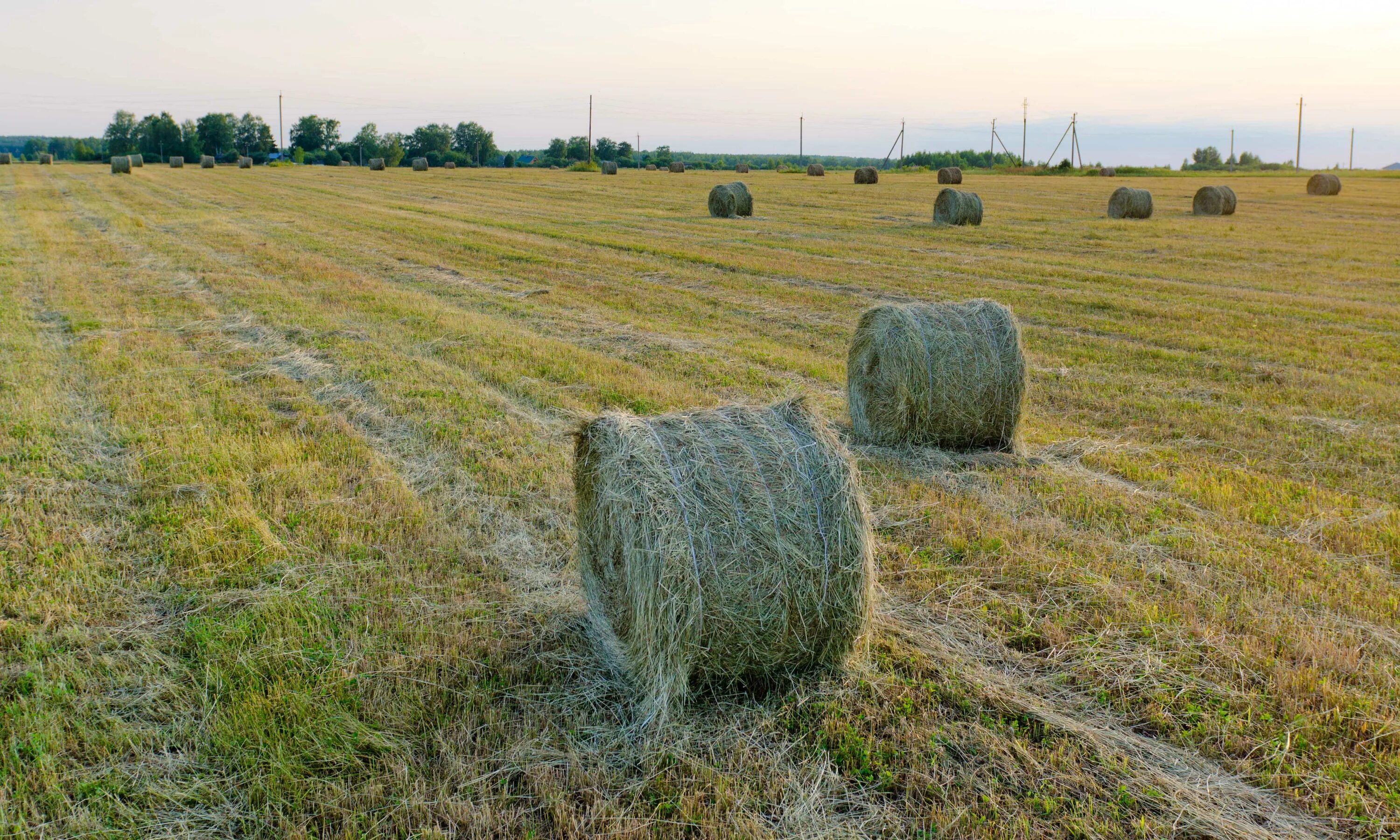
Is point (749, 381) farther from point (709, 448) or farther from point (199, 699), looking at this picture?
point (199, 699)

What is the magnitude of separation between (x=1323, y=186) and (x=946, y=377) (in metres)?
39.7

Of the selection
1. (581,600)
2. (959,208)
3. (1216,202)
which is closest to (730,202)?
(959,208)

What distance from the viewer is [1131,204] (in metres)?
27.4

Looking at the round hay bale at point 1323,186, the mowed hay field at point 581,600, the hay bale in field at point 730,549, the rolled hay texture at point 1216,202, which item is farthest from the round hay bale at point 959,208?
Result: the hay bale in field at point 730,549

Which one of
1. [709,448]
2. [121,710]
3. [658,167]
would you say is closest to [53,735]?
[121,710]

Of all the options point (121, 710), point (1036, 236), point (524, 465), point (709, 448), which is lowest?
point (121, 710)

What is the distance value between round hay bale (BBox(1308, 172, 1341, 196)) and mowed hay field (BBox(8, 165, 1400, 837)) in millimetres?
30362

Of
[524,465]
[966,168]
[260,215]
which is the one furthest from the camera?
[966,168]

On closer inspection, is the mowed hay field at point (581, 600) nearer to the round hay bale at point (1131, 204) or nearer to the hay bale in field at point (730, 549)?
the hay bale in field at point (730, 549)

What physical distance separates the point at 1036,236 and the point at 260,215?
70.8 ft

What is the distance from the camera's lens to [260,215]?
91.9 ft

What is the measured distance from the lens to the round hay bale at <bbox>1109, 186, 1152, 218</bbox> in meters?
27.4

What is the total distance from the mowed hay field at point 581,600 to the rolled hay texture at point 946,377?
0.30m

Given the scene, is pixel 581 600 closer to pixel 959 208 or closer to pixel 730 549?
pixel 730 549
